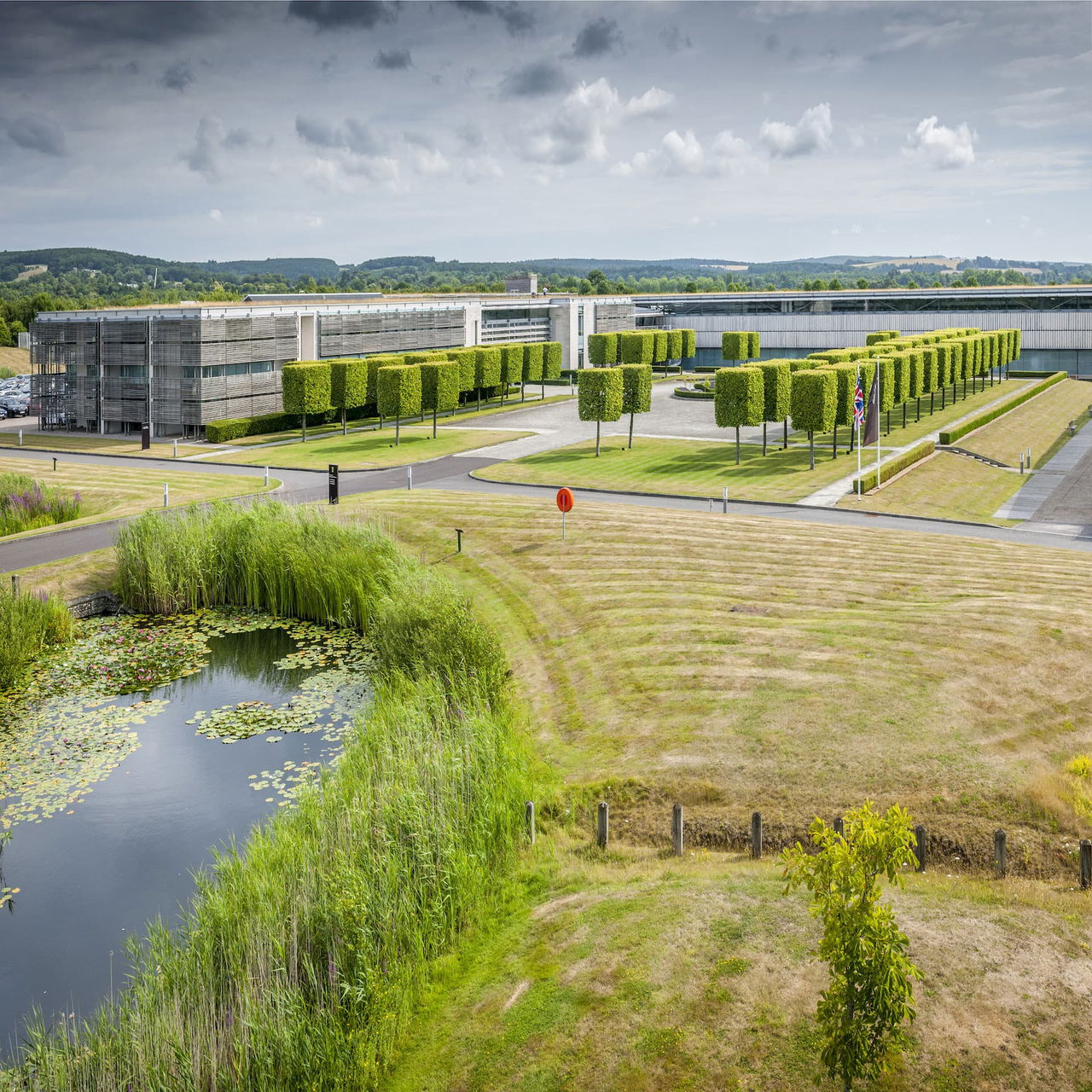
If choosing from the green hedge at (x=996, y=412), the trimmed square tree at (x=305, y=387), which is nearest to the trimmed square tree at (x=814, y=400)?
the green hedge at (x=996, y=412)

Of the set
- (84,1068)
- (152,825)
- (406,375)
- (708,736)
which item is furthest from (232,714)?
(406,375)

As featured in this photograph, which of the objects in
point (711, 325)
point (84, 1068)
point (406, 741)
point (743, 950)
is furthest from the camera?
point (711, 325)

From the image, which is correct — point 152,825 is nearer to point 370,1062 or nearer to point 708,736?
point 370,1062

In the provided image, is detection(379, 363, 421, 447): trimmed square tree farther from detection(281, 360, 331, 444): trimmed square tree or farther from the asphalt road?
the asphalt road

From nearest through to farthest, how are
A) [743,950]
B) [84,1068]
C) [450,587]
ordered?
[84,1068] → [743,950] → [450,587]

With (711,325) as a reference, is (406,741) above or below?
below

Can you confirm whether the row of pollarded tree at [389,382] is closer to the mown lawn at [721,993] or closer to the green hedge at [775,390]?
the green hedge at [775,390]

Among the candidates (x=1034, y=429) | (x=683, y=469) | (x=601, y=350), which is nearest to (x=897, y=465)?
(x=683, y=469)
